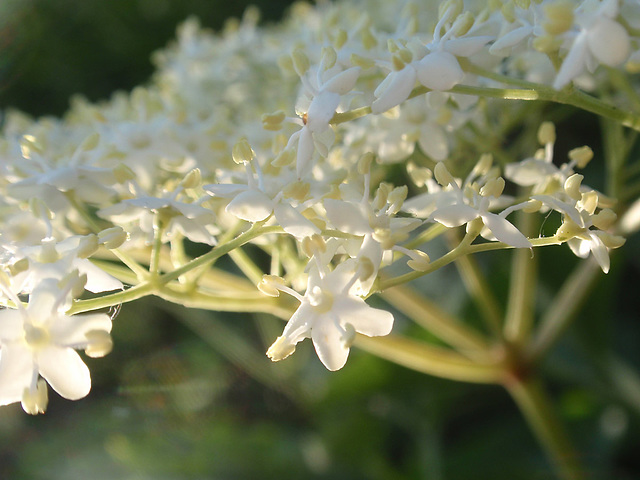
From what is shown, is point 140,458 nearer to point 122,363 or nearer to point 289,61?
point 122,363

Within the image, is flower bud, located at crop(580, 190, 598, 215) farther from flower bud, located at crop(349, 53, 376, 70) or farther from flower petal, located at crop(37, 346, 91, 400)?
flower petal, located at crop(37, 346, 91, 400)

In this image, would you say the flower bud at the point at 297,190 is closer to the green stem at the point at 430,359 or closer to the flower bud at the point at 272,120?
the flower bud at the point at 272,120

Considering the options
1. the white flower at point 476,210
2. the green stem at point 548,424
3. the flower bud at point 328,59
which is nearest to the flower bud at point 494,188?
the white flower at point 476,210

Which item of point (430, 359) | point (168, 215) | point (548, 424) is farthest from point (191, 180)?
point (548, 424)

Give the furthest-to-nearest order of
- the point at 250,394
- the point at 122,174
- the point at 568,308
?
the point at 250,394 → the point at 568,308 → the point at 122,174

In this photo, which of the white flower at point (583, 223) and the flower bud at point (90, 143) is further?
the flower bud at point (90, 143)

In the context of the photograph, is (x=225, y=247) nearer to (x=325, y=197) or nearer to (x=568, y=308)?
(x=325, y=197)

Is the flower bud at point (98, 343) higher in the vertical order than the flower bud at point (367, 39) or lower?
lower
